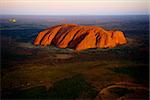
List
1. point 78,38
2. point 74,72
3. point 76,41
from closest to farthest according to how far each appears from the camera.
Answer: point 74,72 < point 76,41 < point 78,38

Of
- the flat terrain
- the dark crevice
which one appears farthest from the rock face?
the flat terrain

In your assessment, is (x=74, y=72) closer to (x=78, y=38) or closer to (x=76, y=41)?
(x=76, y=41)

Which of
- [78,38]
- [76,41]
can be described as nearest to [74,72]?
[76,41]

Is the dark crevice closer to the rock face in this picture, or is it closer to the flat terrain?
the rock face

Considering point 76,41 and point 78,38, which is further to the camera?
point 78,38

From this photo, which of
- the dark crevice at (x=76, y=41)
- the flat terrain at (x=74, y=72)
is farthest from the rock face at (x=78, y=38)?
the flat terrain at (x=74, y=72)

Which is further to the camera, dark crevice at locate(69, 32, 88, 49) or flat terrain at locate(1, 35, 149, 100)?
dark crevice at locate(69, 32, 88, 49)

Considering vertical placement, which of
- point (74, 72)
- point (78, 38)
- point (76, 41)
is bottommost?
point (74, 72)

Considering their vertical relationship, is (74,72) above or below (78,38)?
below
